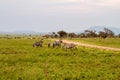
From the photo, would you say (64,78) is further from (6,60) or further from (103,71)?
(6,60)

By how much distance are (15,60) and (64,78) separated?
9.09 meters

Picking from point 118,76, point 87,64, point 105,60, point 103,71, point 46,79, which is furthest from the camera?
point 105,60

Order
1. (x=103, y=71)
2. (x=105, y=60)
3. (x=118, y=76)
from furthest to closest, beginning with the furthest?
(x=105, y=60)
(x=103, y=71)
(x=118, y=76)

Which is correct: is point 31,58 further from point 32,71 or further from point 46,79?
point 46,79

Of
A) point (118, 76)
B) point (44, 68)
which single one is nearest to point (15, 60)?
point (44, 68)

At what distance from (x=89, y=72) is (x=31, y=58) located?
895 cm

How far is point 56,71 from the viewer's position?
71.9ft

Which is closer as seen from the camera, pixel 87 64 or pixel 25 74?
pixel 25 74

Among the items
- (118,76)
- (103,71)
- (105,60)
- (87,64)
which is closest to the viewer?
(118,76)

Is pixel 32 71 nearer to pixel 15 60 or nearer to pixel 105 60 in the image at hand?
pixel 15 60

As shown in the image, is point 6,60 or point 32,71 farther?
point 6,60

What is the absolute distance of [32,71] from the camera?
71.5 ft

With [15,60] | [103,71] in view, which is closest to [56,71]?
[103,71]

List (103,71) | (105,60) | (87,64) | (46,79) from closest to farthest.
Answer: (46,79) < (103,71) < (87,64) < (105,60)
